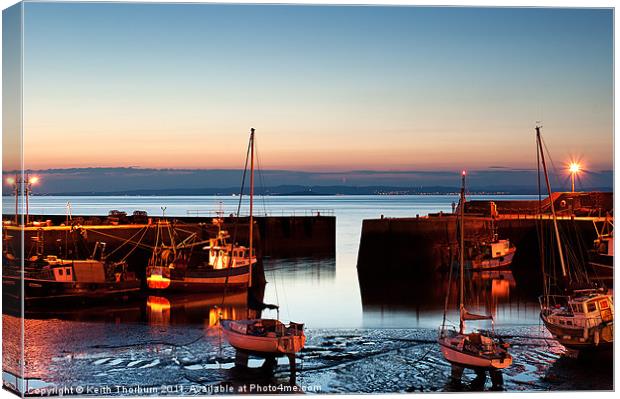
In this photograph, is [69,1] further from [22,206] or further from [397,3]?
[397,3]

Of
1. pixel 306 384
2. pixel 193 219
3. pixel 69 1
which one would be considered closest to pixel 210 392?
pixel 306 384

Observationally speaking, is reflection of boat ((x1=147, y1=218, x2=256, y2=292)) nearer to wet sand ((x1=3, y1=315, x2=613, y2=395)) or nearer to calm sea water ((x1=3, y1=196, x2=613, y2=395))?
calm sea water ((x1=3, y1=196, x2=613, y2=395))

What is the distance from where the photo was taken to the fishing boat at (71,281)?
1644 centimetres

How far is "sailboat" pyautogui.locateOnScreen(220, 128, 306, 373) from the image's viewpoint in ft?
34.3

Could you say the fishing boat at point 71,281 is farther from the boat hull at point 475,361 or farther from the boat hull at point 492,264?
the boat hull at point 475,361

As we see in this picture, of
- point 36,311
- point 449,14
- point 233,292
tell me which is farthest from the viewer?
point 233,292

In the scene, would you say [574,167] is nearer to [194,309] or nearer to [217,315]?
[217,315]

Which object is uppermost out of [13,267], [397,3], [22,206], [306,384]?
[397,3]

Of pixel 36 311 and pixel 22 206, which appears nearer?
pixel 22 206

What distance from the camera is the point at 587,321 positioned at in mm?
11047

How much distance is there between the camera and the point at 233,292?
17828 mm

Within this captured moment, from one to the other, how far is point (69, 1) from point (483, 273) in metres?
14.3

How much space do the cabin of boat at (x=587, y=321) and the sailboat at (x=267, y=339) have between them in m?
3.27

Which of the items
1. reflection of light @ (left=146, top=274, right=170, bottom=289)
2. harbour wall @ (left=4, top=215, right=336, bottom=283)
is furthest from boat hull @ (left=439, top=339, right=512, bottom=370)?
reflection of light @ (left=146, top=274, right=170, bottom=289)
